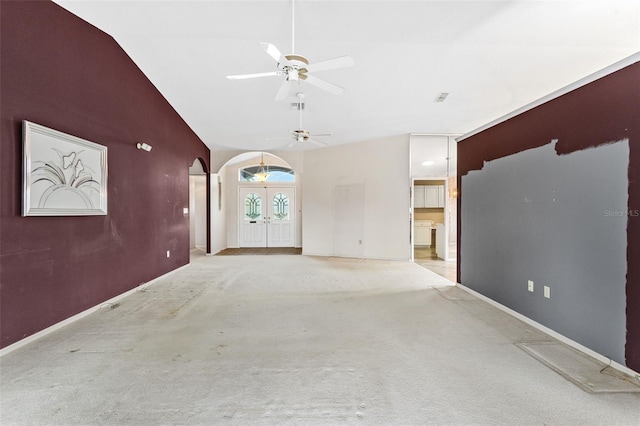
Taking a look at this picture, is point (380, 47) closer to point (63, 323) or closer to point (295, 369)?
point (295, 369)

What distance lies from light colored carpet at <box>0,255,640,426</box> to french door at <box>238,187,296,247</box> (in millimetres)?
5410

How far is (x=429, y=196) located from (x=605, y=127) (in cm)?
605

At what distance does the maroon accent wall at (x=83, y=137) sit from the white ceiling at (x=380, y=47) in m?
0.41

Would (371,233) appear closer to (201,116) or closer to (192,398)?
(201,116)

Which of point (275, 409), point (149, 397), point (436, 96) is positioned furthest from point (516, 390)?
point (436, 96)

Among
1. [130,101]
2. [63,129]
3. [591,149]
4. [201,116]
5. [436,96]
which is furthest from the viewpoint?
[201,116]

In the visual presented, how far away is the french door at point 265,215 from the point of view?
30.2 feet

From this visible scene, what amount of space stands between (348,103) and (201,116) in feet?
9.65

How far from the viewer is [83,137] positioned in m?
3.37

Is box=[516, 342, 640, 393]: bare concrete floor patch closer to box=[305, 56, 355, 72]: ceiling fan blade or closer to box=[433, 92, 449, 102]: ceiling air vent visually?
box=[305, 56, 355, 72]: ceiling fan blade

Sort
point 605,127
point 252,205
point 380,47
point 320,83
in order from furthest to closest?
point 252,205, point 380,47, point 320,83, point 605,127

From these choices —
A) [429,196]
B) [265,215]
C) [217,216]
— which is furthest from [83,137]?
[429,196]

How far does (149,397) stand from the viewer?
73.0 inches

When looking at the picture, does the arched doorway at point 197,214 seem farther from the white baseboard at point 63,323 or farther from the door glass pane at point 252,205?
the white baseboard at point 63,323
